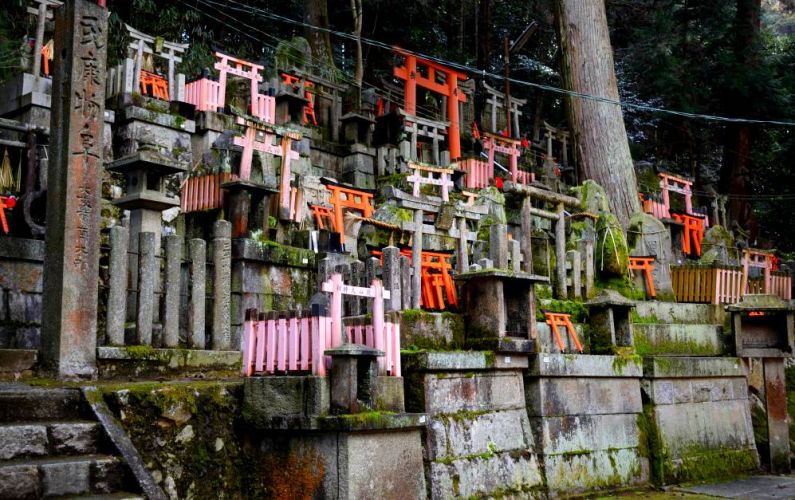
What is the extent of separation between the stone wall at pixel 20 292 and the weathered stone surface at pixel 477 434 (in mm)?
4380

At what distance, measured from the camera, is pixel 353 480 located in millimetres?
6453

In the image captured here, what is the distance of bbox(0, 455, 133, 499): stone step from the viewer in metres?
5.00

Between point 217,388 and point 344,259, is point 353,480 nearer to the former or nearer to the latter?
point 217,388

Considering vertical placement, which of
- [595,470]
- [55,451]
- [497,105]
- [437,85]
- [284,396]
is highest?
[497,105]

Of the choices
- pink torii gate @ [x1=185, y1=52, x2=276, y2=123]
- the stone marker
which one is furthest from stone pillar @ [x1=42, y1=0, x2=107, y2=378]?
pink torii gate @ [x1=185, y1=52, x2=276, y2=123]

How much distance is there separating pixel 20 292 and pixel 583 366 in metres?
6.85

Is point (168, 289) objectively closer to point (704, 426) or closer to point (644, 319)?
point (644, 319)

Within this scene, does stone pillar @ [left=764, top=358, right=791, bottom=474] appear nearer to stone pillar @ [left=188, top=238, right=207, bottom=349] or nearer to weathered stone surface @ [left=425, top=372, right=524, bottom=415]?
weathered stone surface @ [left=425, top=372, right=524, bottom=415]

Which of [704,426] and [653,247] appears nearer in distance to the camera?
[704,426]

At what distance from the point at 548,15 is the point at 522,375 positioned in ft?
72.6

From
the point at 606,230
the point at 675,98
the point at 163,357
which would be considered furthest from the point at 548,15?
the point at 163,357

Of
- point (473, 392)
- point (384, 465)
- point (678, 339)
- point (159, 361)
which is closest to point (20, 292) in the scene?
point (159, 361)

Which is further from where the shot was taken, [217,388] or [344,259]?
[344,259]

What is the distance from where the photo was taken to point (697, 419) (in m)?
11.7
